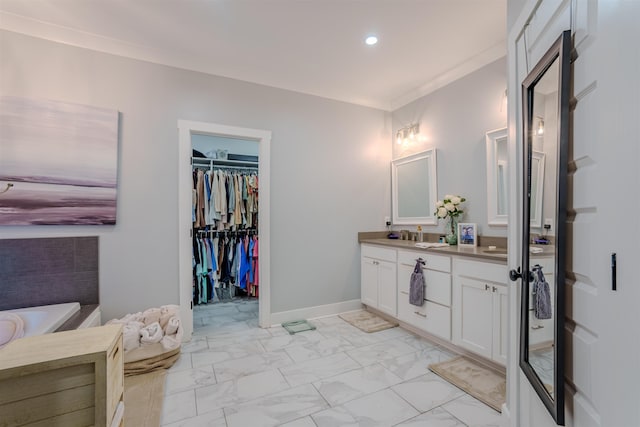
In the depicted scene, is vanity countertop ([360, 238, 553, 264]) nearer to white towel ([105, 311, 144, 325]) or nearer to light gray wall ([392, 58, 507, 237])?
light gray wall ([392, 58, 507, 237])

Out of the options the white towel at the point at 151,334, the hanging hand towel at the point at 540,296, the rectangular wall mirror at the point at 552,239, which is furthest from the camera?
the white towel at the point at 151,334

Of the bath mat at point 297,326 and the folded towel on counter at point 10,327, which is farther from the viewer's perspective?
the bath mat at point 297,326

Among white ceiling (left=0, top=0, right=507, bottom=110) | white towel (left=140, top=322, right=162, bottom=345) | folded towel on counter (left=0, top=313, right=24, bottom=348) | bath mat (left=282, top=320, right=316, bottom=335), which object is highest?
white ceiling (left=0, top=0, right=507, bottom=110)

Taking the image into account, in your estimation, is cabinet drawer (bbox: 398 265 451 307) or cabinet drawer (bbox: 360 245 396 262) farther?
cabinet drawer (bbox: 360 245 396 262)

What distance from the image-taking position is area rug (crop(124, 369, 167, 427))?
172 cm

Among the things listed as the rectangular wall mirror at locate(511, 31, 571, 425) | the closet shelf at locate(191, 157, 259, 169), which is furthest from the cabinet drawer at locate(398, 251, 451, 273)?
the closet shelf at locate(191, 157, 259, 169)

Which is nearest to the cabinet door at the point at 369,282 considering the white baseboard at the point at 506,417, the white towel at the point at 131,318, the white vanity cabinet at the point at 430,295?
the white vanity cabinet at the point at 430,295

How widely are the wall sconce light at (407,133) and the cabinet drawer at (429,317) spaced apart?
199 cm

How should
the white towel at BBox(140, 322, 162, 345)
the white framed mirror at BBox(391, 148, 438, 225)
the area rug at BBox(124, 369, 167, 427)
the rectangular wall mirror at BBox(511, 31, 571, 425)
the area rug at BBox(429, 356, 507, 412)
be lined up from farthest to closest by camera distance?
the white framed mirror at BBox(391, 148, 438, 225), the white towel at BBox(140, 322, 162, 345), the area rug at BBox(429, 356, 507, 412), the area rug at BBox(124, 369, 167, 427), the rectangular wall mirror at BBox(511, 31, 571, 425)

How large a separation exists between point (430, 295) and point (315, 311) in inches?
55.4

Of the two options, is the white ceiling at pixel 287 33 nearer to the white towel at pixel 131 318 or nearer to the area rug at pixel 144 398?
the white towel at pixel 131 318

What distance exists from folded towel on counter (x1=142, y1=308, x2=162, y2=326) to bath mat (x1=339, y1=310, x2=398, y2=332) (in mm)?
1976

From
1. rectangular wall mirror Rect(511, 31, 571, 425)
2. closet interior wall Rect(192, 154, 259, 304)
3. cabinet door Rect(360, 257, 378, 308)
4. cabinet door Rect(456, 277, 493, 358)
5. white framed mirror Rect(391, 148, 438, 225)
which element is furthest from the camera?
closet interior wall Rect(192, 154, 259, 304)

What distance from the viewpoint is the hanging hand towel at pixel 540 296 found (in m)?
1.11
